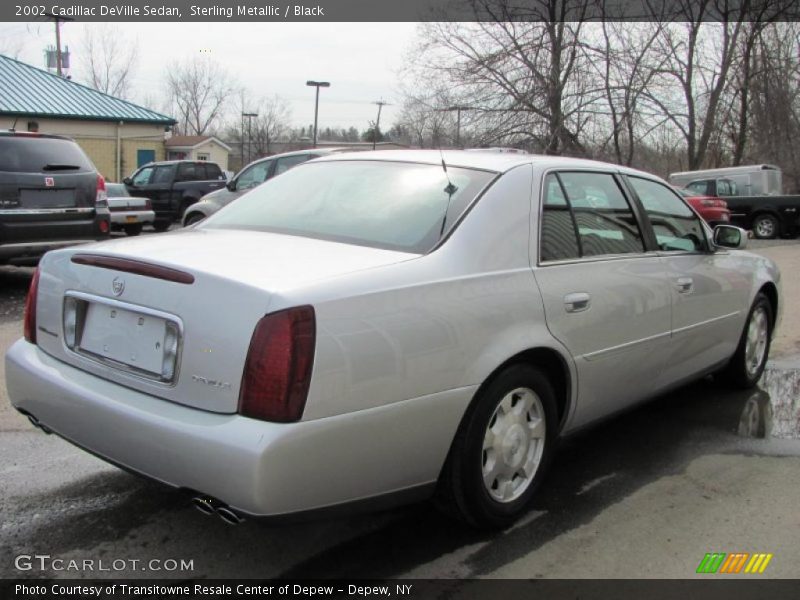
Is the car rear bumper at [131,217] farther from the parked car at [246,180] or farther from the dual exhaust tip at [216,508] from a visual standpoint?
the dual exhaust tip at [216,508]

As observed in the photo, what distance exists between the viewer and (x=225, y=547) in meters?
2.92

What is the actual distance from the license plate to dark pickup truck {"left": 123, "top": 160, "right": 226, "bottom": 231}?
16.0 metres

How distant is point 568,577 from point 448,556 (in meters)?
0.47

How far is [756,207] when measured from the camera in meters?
20.6

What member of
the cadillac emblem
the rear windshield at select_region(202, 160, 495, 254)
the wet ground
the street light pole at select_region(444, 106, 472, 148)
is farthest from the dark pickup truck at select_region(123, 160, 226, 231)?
the cadillac emblem

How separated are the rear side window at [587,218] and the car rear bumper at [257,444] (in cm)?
104

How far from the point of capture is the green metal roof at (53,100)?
2633cm

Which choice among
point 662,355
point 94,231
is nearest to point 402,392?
point 662,355

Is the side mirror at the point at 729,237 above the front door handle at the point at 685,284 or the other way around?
above

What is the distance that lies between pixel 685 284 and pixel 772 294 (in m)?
1.75

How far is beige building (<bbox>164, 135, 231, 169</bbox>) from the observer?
147ft

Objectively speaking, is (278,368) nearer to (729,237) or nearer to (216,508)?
(216,508)

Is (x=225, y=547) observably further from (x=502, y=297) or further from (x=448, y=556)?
(x=502, y=297)

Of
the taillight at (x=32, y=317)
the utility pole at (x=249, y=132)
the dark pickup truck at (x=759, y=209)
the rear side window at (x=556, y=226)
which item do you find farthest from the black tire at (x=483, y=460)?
the utility pole at (x=249, y=132)
